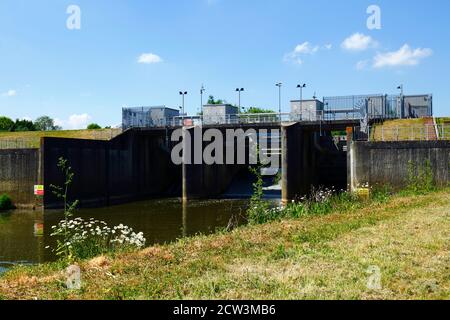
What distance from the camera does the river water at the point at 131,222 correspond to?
17766 mm

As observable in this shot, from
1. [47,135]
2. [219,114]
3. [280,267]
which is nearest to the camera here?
[280,267]

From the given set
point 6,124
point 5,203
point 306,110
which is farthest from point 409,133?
point 6,124

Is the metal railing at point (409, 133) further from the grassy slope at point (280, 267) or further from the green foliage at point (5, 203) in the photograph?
the green foliage at point (5, 203)

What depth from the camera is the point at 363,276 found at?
6.99 metres

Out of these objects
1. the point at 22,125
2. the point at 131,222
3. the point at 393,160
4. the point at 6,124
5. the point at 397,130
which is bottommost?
the point at 131,222

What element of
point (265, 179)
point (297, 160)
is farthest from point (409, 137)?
point (265, 179)

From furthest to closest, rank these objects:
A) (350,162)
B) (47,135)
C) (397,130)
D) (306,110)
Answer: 1. (47,135)
2. (306,110)
3. (397,130)
4. (350,162)

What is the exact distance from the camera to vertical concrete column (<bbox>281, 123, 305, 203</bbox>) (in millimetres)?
37094

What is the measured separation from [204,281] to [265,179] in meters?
45.4

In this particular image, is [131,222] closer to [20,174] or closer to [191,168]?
[20,174]

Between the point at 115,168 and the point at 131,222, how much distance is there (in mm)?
15284

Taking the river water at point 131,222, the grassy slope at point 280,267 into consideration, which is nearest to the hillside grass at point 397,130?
the river water at point 131,222

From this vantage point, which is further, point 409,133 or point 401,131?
point 401,131

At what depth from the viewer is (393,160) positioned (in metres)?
→ 27.3
